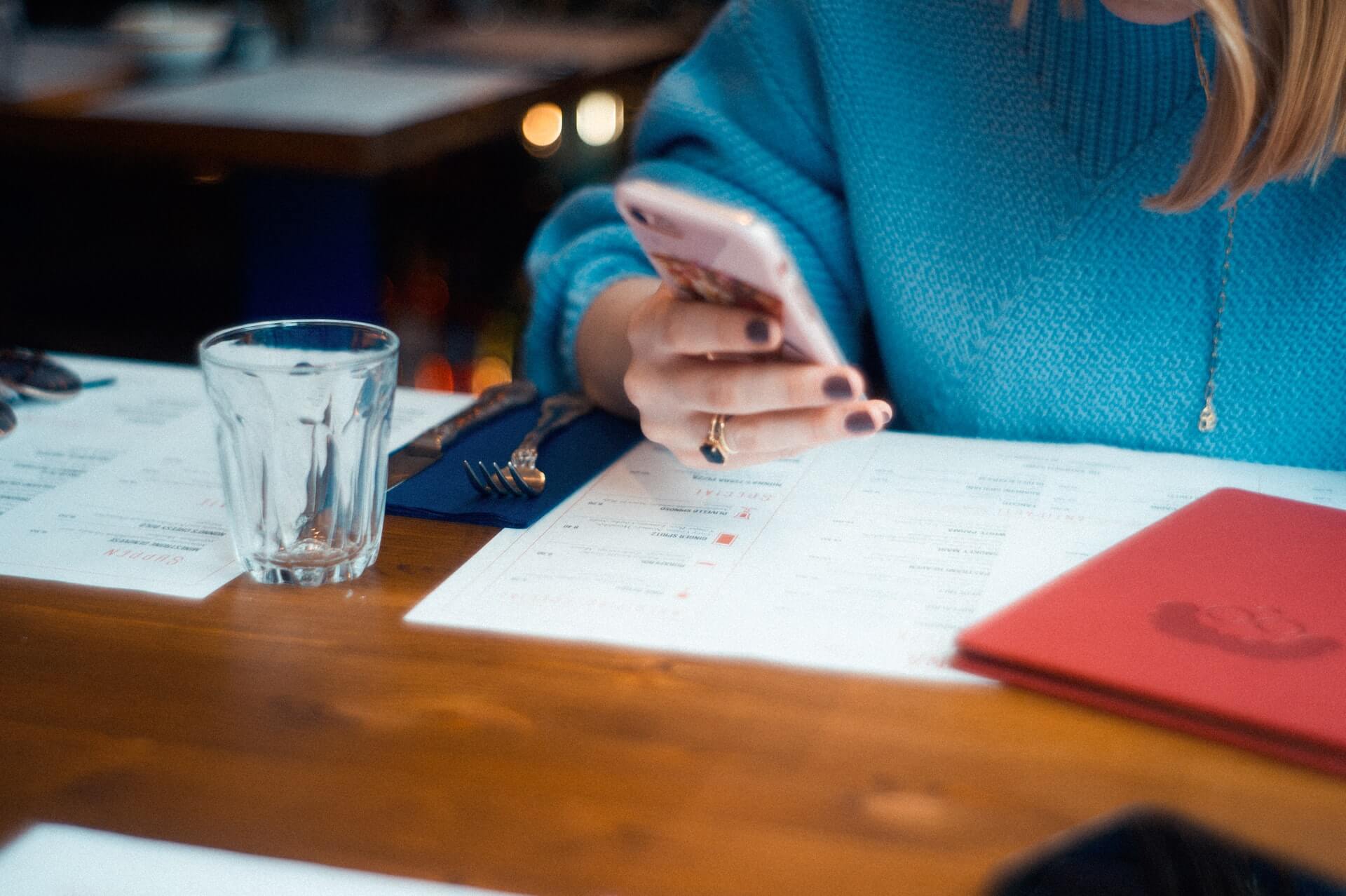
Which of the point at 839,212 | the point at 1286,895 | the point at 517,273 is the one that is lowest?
the point at 517,273

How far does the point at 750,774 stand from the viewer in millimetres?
469

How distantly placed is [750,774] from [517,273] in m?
2.93

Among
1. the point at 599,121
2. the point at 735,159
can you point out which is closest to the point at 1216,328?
the point at 735,159

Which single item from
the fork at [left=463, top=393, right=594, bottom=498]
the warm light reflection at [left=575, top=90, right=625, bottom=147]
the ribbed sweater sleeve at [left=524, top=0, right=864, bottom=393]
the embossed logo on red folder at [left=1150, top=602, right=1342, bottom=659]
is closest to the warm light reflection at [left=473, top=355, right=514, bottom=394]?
the warm light reflection at [left=575, top=90, right=625, bottom=147]

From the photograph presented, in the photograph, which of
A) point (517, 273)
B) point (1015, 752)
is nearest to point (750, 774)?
point (1015, 752)

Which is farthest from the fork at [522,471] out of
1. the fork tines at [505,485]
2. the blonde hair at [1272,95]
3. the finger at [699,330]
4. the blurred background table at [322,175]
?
the blurred background table at [322,175]

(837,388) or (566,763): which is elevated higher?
(837,388)

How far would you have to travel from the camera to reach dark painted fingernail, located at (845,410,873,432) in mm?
640

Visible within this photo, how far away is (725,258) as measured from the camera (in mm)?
580

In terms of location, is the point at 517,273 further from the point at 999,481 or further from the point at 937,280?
the point at 999,481

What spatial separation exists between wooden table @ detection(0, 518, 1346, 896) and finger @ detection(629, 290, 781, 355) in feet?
0.58

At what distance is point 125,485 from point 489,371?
206 cm

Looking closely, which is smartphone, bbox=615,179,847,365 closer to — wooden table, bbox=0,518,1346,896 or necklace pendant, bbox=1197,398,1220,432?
wooden table, bbox=0,518,1346,896

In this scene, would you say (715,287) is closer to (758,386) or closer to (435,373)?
(758,386)
